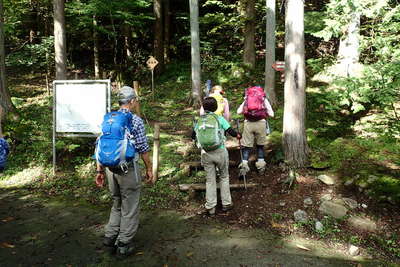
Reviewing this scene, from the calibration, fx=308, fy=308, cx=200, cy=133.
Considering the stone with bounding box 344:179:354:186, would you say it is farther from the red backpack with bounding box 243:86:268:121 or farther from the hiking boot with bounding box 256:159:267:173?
the red backpack with bounding box 243:86:268:121

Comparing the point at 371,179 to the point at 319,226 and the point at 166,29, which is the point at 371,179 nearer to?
the point at 319,226

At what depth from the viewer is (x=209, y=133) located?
5680 millimetres

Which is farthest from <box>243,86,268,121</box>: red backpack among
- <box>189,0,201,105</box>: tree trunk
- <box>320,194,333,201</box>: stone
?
<box>189,0,201,105</box>: tree trunk

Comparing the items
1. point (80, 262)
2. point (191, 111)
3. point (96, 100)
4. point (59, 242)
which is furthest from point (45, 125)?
point (80, 262)

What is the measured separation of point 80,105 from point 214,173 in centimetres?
419

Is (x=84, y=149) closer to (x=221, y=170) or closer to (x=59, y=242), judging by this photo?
(x=59, y=242)

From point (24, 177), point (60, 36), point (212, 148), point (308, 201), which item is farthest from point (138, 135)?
point (60, 36)

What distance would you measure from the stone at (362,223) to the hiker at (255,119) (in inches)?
92.1

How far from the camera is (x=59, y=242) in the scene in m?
5.17

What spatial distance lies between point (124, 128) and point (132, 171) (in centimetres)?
65

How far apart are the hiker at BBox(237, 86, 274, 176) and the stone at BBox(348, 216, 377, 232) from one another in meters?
2.34

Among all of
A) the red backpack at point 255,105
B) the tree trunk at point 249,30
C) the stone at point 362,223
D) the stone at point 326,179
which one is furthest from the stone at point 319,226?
the tree trunk at point 249,30

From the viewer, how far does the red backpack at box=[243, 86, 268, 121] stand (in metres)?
7.18

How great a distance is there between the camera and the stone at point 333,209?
566 centimetres
